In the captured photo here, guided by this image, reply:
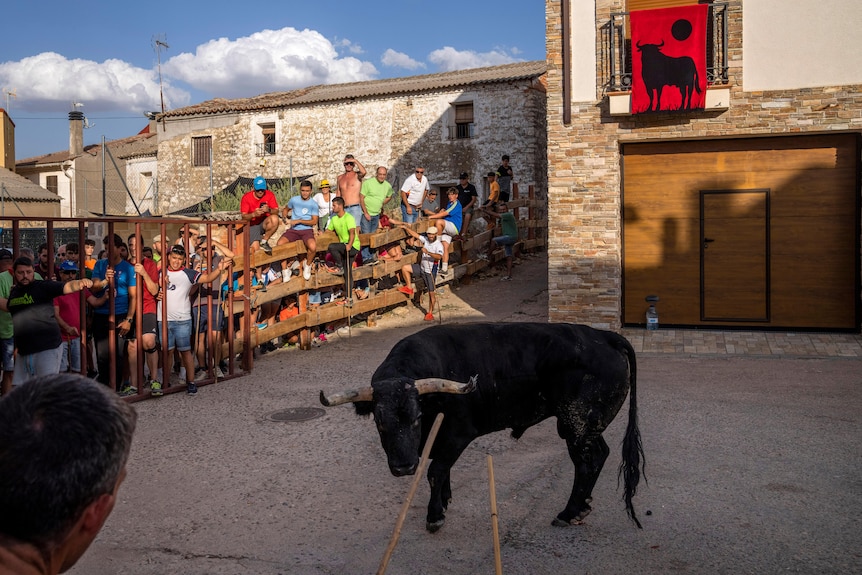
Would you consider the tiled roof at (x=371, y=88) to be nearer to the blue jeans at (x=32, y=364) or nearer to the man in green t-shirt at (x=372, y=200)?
the man in green t-shirt at (x=372, y=200)

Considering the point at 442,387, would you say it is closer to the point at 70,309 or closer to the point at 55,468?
the point at 55,468

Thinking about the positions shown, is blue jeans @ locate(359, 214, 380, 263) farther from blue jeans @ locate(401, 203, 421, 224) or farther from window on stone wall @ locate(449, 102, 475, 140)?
window on stone wall @ locate(449, 102, 475, 140)

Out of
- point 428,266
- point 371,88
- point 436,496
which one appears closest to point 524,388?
point 436,496

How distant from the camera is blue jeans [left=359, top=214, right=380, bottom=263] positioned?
48.9 feet

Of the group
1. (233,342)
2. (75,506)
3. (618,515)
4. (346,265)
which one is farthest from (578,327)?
(346,265)

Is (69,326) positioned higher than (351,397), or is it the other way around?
(69,326)

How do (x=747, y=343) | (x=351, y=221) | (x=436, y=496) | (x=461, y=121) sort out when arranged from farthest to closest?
(x=461, y=121), (x=351, y=221), (x=747, y=343), (x=436, y=496)

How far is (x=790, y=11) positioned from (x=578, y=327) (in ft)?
27.4

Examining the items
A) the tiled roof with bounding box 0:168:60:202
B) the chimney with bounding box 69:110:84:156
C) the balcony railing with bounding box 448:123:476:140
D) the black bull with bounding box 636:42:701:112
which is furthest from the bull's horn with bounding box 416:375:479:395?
the chimney with bounding box 69:110:84:156

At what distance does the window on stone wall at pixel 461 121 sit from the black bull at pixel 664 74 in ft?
52.5

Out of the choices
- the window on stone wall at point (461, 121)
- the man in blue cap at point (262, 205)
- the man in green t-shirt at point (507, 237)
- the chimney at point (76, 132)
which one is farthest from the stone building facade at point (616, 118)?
the chimney at point (76, 132)

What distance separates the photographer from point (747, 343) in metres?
12.1

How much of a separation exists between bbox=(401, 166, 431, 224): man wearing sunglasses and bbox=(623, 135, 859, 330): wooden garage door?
5.27 meters

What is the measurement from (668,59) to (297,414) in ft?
25.6
